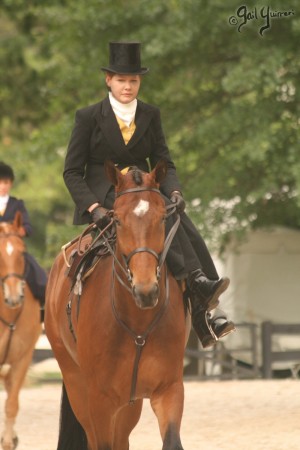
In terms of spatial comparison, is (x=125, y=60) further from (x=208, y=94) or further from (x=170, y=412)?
(x=208, y=94)

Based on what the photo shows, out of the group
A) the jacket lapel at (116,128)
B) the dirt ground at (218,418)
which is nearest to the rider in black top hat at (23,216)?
the dirt ground at (218,418)

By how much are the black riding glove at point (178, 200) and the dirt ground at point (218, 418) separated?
16.5 feet

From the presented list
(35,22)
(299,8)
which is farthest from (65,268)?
(35,22)

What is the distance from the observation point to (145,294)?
7449 millimetres

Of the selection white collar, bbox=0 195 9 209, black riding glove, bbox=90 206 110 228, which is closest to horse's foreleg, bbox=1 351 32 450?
white collar, bbox=0 195 9 209

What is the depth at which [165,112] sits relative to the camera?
74.3 feet

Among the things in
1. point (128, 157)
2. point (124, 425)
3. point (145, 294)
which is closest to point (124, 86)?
point (128, 157)

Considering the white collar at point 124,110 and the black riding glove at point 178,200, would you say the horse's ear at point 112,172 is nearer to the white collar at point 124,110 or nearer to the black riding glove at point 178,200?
the black riding glove at point 178,200

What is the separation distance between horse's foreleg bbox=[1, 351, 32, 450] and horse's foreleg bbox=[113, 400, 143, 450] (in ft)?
13.2

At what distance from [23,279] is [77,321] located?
17.6ft

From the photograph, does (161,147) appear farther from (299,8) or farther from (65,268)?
(299,8)

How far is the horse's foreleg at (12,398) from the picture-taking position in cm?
1330

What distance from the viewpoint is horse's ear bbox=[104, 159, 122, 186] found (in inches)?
315
